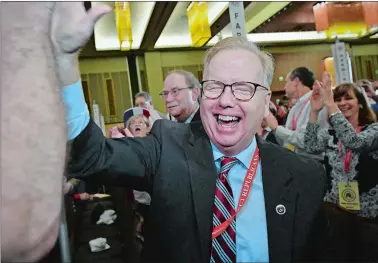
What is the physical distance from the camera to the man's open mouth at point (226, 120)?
114 cm

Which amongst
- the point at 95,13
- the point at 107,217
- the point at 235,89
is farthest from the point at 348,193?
the point at 107,217

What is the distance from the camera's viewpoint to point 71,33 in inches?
16.3

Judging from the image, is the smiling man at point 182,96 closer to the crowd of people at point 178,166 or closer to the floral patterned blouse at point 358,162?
the floral patterned blouse at point 358,162

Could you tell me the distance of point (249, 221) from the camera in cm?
110

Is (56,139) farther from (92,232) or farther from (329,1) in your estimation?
(329,1)

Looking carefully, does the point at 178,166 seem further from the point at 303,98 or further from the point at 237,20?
the point at 303,98

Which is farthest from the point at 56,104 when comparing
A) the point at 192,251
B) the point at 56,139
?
the point at 192,251

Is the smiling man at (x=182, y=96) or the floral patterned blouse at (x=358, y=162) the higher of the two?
the smiling man at (x=182, y=96)

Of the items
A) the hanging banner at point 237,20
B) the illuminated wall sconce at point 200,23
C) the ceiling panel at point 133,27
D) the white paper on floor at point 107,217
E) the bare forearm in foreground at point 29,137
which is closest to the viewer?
the bare forearm in foreground at point 29,137

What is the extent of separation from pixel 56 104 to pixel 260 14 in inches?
277

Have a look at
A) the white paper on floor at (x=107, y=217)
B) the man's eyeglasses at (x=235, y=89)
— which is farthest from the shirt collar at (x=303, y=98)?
the white paper on floor at (x=107, y=217)

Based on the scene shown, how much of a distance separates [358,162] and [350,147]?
107 millimetres

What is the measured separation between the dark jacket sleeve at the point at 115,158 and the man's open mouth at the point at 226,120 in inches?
7.1

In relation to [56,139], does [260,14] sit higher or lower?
higher
